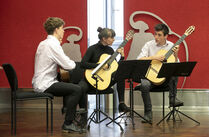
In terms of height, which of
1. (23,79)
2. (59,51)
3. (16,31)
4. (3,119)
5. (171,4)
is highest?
(171,4)

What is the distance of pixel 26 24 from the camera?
5.97 metres

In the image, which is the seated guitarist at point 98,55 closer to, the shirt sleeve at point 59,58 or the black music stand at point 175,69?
the black music stand at point 175,69

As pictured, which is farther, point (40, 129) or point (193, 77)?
point (193, 77)

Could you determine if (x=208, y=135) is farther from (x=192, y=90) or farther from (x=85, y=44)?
(x=85, y=44)

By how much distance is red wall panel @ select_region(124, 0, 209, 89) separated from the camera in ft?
17.9

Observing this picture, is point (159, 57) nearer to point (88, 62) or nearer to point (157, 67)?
point (157, 67)

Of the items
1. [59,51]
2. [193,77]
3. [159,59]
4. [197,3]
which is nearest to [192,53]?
[193,77]

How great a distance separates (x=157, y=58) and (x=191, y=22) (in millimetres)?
1446

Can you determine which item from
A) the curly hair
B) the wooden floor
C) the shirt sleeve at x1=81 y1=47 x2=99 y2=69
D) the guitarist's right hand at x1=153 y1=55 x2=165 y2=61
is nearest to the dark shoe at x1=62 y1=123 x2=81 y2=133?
the wooden floor

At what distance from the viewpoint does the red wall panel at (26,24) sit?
5836 mm

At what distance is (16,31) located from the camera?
6.01 metres

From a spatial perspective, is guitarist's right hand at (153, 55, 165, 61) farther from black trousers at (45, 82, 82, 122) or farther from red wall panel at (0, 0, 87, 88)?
red wall panel at (0, 0, 87, 88)

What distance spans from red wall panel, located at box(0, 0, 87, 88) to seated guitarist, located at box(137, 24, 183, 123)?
4.81ft

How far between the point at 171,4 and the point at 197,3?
39cm
